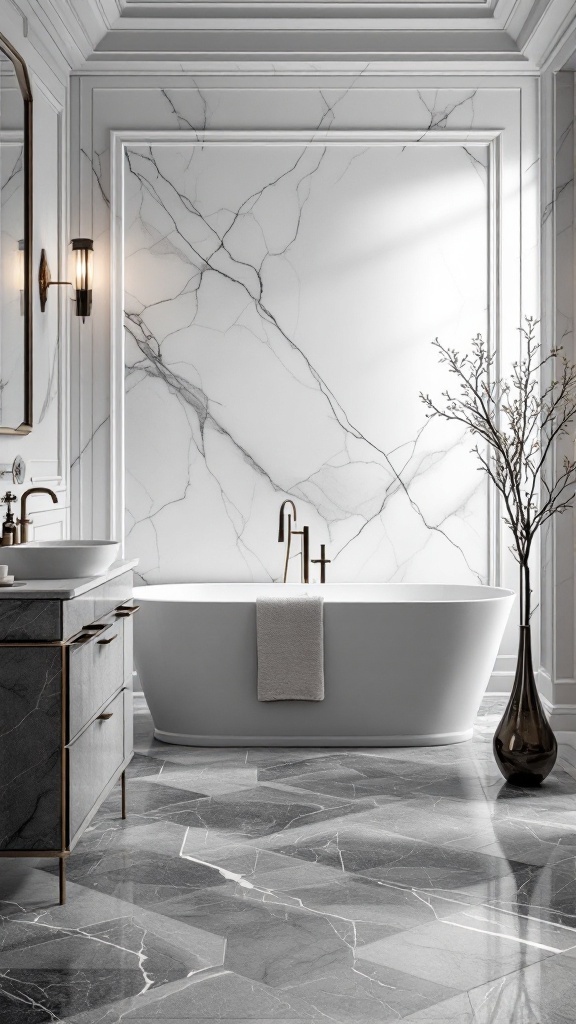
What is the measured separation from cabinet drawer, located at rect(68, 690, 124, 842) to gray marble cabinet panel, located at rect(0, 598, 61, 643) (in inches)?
11.3

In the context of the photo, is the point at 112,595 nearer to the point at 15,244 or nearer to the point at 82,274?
the point at 15,244

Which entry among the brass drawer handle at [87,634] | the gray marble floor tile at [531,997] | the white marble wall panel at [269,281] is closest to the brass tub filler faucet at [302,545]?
the white marble wall panel at [269,281]

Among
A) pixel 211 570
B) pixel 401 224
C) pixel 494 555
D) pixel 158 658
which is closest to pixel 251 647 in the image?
pixel 158 658

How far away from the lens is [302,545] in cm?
456

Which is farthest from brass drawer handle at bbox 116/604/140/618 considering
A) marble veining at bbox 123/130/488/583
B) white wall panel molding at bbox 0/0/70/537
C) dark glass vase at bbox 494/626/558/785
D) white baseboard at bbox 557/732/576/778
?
white baseboard at bbox 557/732/576/778

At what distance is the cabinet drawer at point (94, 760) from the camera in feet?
7.75

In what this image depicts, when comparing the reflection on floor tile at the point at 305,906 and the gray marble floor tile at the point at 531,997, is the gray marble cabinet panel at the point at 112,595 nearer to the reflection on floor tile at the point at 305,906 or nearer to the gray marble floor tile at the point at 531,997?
the reflection on floor tile at the point at 305,906

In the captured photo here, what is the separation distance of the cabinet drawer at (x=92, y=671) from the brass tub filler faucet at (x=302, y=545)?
157cm

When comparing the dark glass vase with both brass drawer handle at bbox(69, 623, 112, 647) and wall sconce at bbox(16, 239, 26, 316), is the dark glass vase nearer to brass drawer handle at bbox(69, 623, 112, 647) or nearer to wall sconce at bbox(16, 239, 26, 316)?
brass drawer handle at bbox(69, 623, 112, 647)

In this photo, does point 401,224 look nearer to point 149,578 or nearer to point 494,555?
point 494,555

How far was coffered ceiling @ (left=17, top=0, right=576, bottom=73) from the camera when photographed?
4316 mm

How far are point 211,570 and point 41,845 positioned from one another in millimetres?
2363

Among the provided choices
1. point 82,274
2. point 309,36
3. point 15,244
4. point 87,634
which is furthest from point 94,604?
point 309,36

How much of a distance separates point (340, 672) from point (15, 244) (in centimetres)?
204
